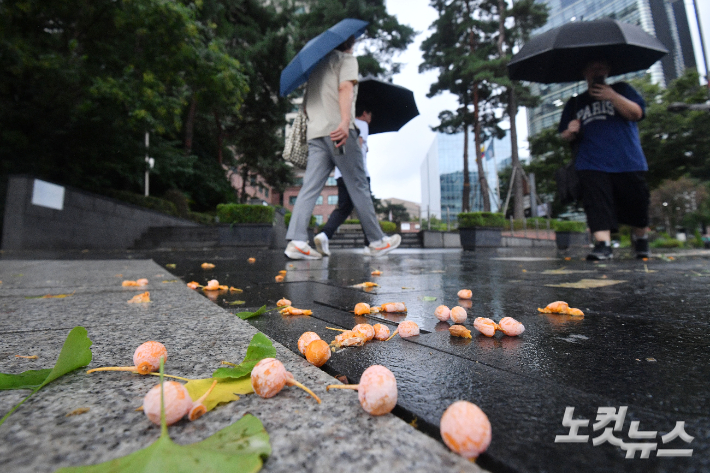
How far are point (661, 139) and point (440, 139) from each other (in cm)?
4124

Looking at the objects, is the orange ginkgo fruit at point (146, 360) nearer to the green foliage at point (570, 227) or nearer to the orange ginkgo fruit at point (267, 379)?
the orange ginkgo fruit at point (267, 379)

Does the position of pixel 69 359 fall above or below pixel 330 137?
below

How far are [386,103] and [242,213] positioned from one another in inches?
187

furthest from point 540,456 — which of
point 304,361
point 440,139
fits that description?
point 440,139

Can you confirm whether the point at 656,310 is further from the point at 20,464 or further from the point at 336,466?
the point at 20,464

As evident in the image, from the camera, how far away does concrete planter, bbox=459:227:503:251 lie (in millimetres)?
10820

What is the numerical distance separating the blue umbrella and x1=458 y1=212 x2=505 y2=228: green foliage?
8672 mm

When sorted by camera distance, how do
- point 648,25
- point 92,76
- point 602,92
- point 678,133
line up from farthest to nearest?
point 678,133 < point 648,25 < point 92,76 < point 602,92

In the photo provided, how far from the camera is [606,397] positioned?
21.7 inches

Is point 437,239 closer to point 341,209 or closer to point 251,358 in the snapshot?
point 341,209

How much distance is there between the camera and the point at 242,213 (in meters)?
8.63

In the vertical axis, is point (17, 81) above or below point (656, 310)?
above

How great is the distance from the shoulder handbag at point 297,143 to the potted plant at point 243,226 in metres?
4.89

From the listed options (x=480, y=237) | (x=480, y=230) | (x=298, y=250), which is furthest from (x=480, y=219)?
(x=298, y=250)
